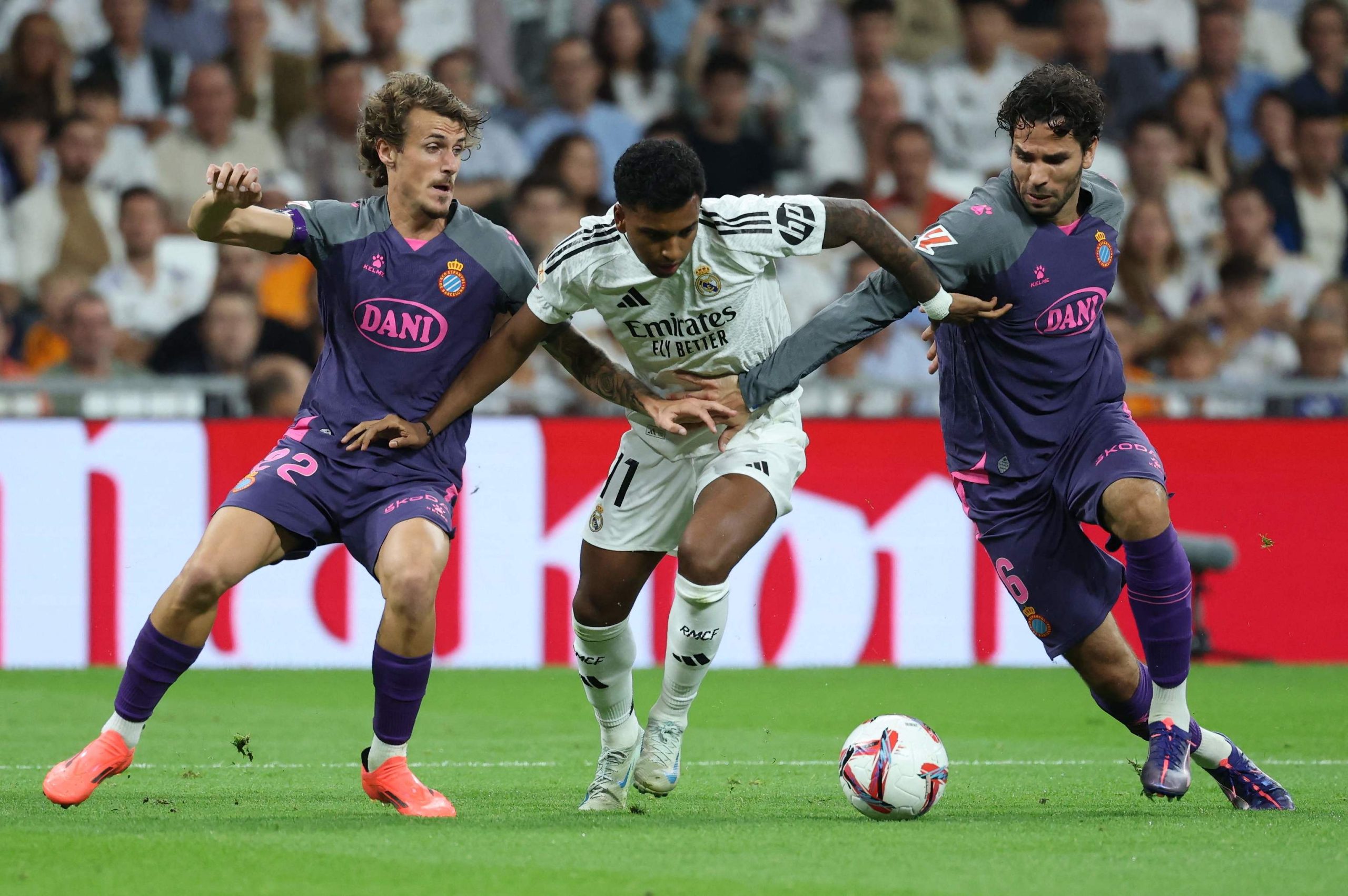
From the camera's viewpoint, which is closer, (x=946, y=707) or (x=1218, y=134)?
(x=946, y=707)

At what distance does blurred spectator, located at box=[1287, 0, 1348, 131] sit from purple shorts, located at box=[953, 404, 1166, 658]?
9893 mm

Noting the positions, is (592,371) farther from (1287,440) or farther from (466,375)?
(1287,440)

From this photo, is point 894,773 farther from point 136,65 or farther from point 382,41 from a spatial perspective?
point 136,65

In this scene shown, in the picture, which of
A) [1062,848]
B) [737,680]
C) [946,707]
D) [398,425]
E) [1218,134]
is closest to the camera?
[1062,848]

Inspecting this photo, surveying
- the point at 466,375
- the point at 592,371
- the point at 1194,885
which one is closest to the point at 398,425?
the point at 466,375

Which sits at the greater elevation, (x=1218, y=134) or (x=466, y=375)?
(x=1218, y=134)

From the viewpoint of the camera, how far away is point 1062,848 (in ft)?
15.7

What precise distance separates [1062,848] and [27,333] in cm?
931

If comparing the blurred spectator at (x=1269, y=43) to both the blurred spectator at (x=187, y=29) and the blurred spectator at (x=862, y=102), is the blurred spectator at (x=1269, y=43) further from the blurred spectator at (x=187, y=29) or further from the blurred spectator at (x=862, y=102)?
the blurred spectator at (x=187, y=29)

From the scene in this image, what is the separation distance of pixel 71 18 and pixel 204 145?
5.61 ft

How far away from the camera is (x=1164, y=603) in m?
5.58

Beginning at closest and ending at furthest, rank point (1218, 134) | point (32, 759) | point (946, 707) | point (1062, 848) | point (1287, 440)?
1. point (1062, 848)
2. point (32, 759)
3. point (946, 707)
4. point (1287, 440)
5. point (1218, 134)

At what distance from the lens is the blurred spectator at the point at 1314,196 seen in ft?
46.6

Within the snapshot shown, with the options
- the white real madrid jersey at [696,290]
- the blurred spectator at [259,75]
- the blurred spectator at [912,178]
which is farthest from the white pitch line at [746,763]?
the blurred spectator at [259,75]
